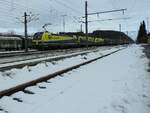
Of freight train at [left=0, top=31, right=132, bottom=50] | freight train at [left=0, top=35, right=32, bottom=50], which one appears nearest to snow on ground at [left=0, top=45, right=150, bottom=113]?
freight train at [left=0, top=31, right=132, bottom=50]

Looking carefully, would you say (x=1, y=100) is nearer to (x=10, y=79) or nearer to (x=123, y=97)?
(x=123, y=97)

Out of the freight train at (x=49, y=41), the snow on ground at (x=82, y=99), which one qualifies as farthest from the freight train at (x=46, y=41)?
the snow on ground at (x=82, y=99)

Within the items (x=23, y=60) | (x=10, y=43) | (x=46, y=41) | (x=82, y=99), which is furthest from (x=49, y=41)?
(x=82, y=99)

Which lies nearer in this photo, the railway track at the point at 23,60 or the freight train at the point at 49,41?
the railway track at the point at 23,60

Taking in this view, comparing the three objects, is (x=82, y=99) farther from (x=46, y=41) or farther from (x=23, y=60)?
(x=46, y=41)

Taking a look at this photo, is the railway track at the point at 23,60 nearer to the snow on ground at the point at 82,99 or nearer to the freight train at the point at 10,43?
the snow on ground at the point at 82,99

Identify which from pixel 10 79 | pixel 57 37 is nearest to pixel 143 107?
pixel 10 79

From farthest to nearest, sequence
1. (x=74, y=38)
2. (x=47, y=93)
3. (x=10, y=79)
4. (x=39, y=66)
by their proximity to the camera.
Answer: (x=74, y=38), (x=39, y=66), (x=10, y=79), (x=47, y=93)

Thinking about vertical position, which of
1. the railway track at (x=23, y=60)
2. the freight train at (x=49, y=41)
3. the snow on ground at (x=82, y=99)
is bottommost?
the snow on ground at (x=82, y=99)

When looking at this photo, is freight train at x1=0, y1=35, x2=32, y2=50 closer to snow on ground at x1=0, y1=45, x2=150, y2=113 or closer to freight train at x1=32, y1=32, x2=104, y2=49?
freight train at x1=32, y1=32, x2=104, y2=49

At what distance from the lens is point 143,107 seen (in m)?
7.80

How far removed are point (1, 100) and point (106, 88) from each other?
3.71 meters

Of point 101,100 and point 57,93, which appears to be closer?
point 101,100

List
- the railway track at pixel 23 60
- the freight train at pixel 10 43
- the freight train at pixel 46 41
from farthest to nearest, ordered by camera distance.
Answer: the freight train at pixel 10 43 < the freight train at pixel 46 41 < the railway track at pixel 23 60
